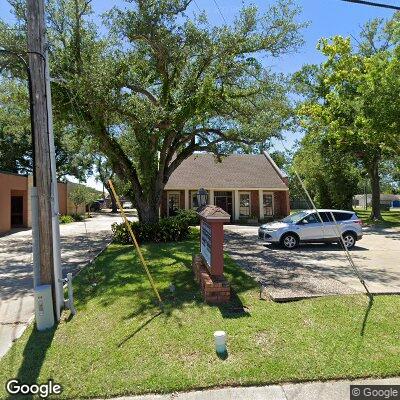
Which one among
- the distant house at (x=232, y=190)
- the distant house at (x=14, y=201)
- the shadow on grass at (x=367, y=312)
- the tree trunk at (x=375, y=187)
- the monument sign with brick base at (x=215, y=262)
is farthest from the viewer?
the tree trunk at (x=375, y=187)

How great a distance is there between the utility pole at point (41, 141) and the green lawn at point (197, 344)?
4.07ft

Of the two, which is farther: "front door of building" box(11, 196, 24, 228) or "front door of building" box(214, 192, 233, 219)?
"front door of building" box(214, 192, 233, 219)

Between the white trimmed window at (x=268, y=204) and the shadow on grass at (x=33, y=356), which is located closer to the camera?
the shadow on grass at (x=33, y=356)

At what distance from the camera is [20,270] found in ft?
38.5

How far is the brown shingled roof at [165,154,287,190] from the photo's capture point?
30469mm

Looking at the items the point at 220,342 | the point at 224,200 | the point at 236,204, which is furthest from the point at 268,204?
the point at 220,342

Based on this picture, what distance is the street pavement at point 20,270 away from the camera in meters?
6.80

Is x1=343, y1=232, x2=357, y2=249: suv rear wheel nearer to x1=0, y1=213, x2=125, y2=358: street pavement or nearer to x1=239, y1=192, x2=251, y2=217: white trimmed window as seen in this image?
x1=0, y1=213, x2=125, y2=358: street pavement

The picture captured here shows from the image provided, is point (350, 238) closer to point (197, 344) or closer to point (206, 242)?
point (206, 242)

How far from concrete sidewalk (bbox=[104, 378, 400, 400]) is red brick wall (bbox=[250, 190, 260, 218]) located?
2679cm

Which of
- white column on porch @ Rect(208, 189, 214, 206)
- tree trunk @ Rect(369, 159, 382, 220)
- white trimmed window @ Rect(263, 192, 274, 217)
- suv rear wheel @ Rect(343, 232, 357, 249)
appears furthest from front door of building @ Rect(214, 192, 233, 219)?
suv rear wheel @ Rect(343, 232, 357, 249)

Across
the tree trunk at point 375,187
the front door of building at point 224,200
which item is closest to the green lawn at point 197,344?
the front door of building at point 224,200

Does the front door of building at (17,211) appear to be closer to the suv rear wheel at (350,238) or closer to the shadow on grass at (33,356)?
the suv rear wheel at (350,238)

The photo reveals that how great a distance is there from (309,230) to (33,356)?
1236 centimetres
